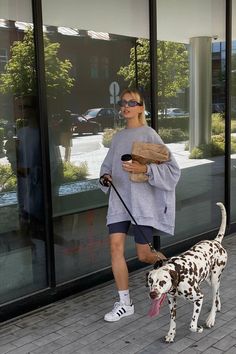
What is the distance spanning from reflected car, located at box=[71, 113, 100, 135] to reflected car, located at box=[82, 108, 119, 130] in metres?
0.04

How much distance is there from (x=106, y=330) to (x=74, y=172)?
1599 mm

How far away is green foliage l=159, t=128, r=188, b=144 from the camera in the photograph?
5.80 metres

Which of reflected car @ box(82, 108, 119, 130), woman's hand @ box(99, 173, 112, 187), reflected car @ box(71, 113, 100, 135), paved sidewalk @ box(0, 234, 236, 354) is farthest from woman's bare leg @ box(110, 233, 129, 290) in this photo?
reflected car @ box(82, 108, 119, 130)

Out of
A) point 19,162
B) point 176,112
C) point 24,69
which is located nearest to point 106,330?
point 19,162

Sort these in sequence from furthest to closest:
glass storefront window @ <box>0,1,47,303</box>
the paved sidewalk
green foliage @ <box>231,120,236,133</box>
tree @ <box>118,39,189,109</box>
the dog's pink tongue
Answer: green foliage @ <box>231,120,236,133</box> → tree @ <box>118,39,189,109</box> → glass storefront window @ <box>0,1,47,303</box> → the paved sidewalk → the dog's pink tongue

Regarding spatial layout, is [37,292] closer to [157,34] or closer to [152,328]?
[152,328]

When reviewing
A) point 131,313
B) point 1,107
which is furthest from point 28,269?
point 1,107

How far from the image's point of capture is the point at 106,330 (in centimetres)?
407

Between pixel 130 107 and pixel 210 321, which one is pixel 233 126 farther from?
pixel 210 321

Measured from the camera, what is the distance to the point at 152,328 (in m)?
4.08

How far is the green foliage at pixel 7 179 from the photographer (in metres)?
4.42

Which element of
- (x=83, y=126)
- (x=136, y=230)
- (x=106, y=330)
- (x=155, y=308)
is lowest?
(x=106, y=330)

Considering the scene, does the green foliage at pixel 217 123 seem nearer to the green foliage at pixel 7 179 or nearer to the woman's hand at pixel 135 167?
the woman's hand at pixel 135 167

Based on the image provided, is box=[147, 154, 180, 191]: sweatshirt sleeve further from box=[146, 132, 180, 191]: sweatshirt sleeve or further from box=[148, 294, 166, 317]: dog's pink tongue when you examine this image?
box=[148, 294, 166, 317]: dog's pink tongue
